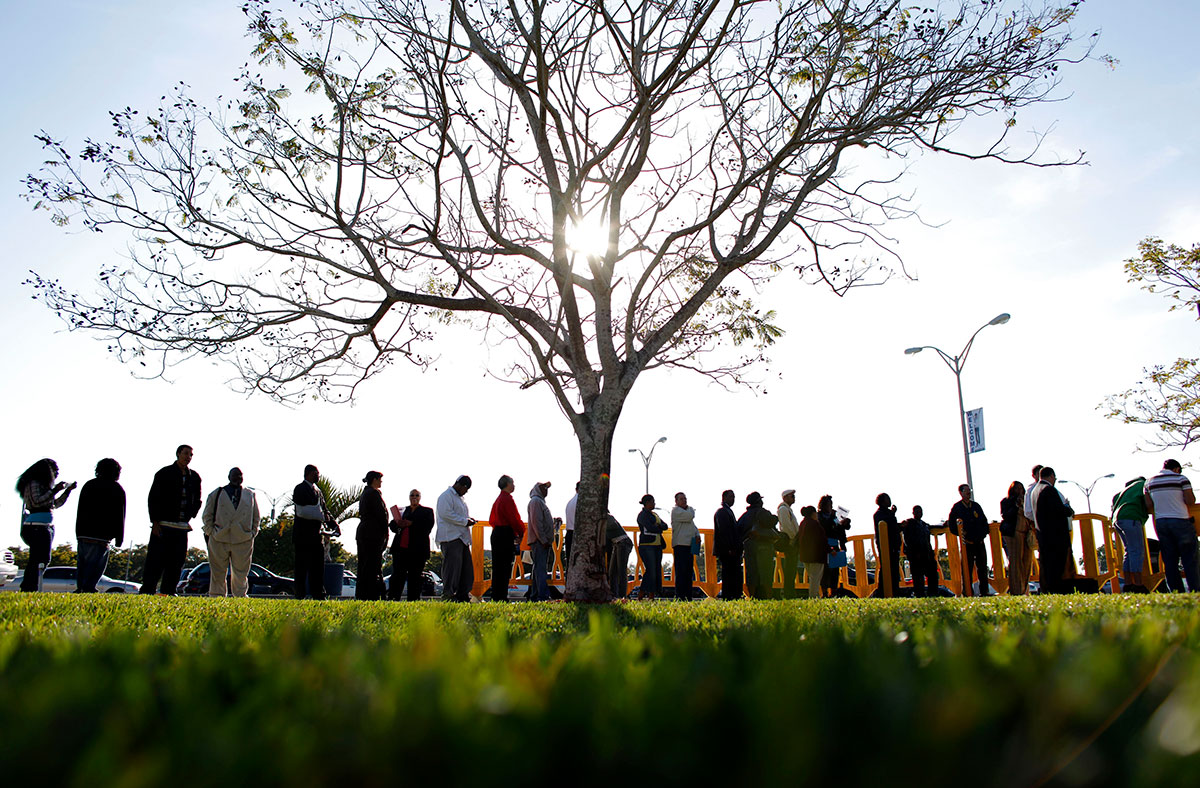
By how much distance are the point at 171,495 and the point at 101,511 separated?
0.81 meters

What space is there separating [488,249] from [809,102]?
4.98 metres

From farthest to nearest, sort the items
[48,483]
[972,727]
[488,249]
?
[488,249] → [48,483] → [972,727]

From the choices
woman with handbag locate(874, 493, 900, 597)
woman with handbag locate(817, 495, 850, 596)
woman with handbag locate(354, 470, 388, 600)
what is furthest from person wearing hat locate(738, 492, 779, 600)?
woman with handbag locate(354, 470, 388, 600)

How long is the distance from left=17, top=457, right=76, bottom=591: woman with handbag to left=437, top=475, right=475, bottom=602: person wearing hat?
4.87m

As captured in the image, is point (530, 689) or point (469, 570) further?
point (469, 570)

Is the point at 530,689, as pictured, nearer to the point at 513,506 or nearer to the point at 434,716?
the point at 434,716

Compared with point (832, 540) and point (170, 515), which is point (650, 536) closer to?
point (832, 540)

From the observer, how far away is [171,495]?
10641 millimetres

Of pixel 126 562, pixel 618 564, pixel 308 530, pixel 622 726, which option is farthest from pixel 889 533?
pixel 126 562

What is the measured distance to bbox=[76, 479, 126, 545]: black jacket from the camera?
33.3ft

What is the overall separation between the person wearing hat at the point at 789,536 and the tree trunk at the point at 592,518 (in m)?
4.27

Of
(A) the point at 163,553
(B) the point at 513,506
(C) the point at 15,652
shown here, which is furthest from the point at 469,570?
(C) the point at 15,652

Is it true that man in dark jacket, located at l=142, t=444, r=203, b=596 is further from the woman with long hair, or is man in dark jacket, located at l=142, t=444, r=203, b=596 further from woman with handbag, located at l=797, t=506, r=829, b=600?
the woman with long hair

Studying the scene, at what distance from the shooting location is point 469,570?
Result: 40.3ft
